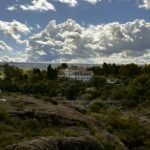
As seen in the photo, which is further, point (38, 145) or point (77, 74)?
point (77, 74)

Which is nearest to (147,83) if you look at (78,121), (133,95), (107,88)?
(133,95)

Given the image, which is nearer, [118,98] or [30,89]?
[118,98]

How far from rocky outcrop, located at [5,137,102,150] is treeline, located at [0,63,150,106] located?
59.3m

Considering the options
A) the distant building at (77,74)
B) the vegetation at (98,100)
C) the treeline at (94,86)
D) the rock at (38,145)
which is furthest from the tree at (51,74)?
the rock at (38,145)

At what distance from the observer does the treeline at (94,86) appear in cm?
7944

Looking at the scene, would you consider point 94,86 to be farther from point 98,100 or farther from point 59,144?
point 59,144

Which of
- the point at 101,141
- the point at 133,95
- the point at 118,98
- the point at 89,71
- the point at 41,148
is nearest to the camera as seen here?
the point at 41,148

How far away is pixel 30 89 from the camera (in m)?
97.7

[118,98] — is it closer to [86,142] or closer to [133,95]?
[133,95]

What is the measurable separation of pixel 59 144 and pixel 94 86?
3585 inches

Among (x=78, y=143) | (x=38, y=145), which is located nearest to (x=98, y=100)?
(x=78, y=143)

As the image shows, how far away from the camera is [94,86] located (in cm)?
10444

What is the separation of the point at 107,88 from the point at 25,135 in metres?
80.7

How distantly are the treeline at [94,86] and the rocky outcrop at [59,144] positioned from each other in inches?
2334
